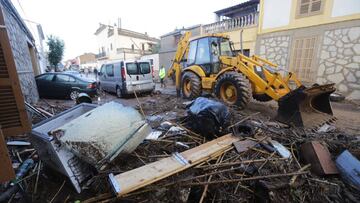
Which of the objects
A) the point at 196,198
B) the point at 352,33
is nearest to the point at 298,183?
the point at 196,198

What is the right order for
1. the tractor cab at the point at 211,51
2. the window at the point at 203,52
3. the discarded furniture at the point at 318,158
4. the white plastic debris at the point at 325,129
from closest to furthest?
Answer: 1. the discarded furniture at the point at 318,158
2. the white plastic debris at the point at 325,129
3. the tractor cab at the point at 211,51
4. the window at the point at 203,52

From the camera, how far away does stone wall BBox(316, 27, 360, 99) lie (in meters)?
7.29

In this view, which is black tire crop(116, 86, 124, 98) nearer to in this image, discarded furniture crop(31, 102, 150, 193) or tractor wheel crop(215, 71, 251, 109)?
tractor wheel crop(215, 71, 251, 109)

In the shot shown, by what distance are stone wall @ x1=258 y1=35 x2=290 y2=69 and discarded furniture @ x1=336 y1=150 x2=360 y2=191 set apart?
775cm

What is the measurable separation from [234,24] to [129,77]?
7.66 metres

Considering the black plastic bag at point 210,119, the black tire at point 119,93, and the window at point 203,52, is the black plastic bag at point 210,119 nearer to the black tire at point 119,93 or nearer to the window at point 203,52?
the window at point 203,52

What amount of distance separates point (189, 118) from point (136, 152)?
57.0 inches

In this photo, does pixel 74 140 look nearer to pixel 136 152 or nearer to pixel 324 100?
pixel 136 152

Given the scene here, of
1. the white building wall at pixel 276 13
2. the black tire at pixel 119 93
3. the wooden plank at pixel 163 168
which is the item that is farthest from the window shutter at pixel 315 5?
the black tire at pixel 119 93

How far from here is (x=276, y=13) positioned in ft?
30.4

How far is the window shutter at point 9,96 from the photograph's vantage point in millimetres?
1537

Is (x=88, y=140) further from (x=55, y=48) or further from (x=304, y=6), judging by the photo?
(x=55, y=48)

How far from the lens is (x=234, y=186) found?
235cm

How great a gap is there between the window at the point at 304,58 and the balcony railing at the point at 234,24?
3119 millimetres
